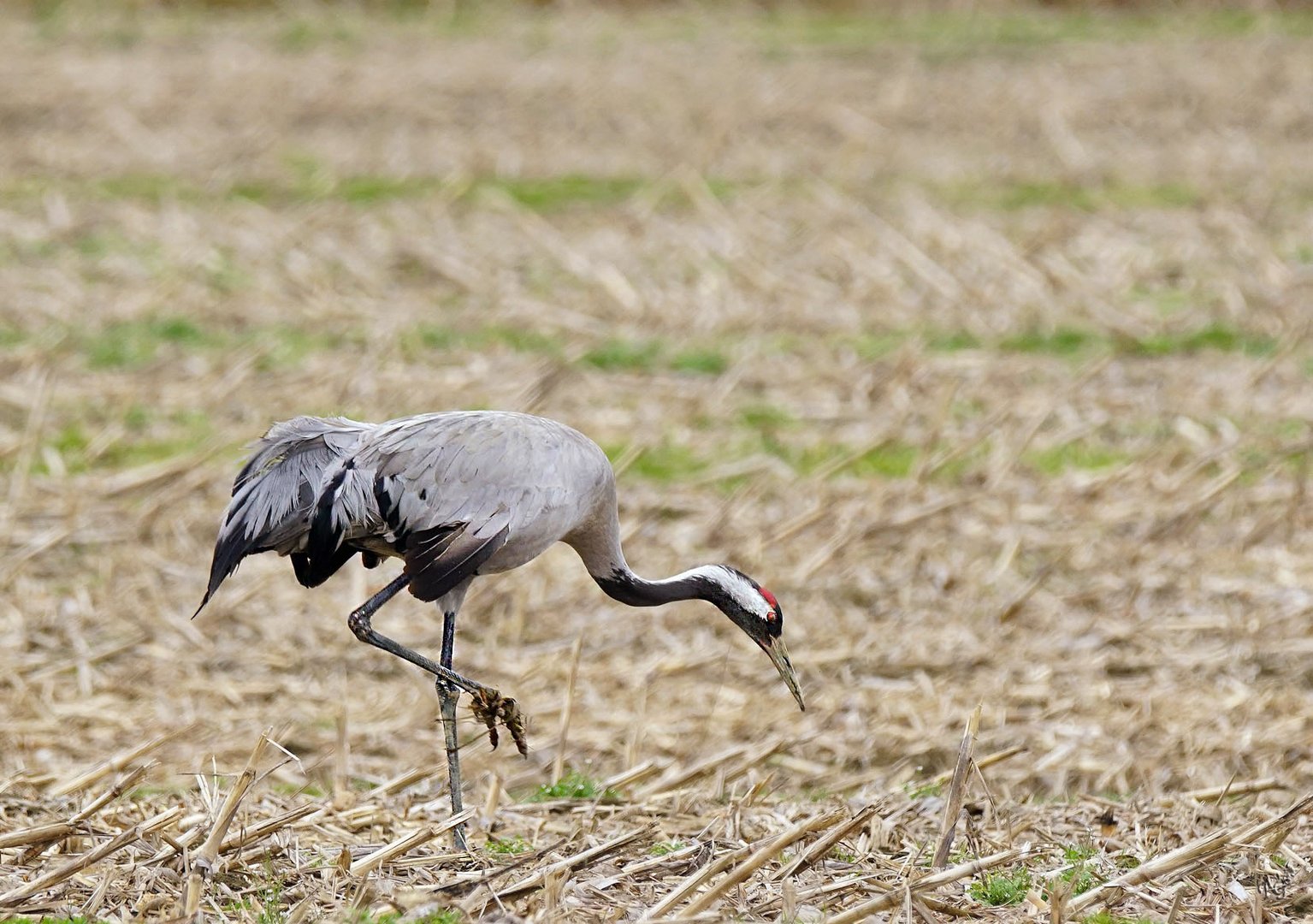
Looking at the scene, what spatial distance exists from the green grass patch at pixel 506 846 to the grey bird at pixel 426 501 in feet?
0.60

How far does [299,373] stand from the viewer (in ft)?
38.9

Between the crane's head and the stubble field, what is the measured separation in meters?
0.56

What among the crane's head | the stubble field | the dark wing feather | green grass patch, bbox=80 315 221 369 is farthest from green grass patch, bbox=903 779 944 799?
green grass patch, bbox=80 315 221 369

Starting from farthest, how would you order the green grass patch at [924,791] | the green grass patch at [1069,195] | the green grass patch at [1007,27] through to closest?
1. the green grass patch at [1007,27]
2. the green grass patch at [1069,195]
3. the green grass patch at [924,791]

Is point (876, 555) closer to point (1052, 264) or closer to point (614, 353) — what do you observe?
point (614, 353)

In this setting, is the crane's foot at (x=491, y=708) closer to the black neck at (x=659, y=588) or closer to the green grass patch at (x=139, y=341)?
the black neck at (x=659, y=588)

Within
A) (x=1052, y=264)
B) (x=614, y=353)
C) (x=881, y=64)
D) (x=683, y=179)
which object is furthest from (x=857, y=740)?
(x=881, y=64)

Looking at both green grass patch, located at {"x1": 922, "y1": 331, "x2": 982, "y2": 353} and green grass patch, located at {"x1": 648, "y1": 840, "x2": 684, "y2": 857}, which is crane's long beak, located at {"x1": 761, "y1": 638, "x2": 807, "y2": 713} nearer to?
green grass patch, located at {"x1": 648, "y1": 840, "x2": 684, "y2": 857}

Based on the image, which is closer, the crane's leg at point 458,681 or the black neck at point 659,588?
the crane's leg at point 458,681

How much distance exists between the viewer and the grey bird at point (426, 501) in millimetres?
6078

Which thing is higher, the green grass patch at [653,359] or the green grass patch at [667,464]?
the green grass patch at [667,464]

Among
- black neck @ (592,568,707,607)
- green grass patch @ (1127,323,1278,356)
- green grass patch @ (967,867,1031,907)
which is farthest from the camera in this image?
green grass patch @ (1127,323,1278,356)

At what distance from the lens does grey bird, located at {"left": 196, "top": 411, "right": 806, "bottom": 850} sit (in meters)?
6.08

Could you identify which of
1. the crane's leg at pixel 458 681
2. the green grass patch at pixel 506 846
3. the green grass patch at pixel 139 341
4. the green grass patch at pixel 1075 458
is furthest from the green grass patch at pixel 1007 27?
the green grass patch at pixel 506 846
